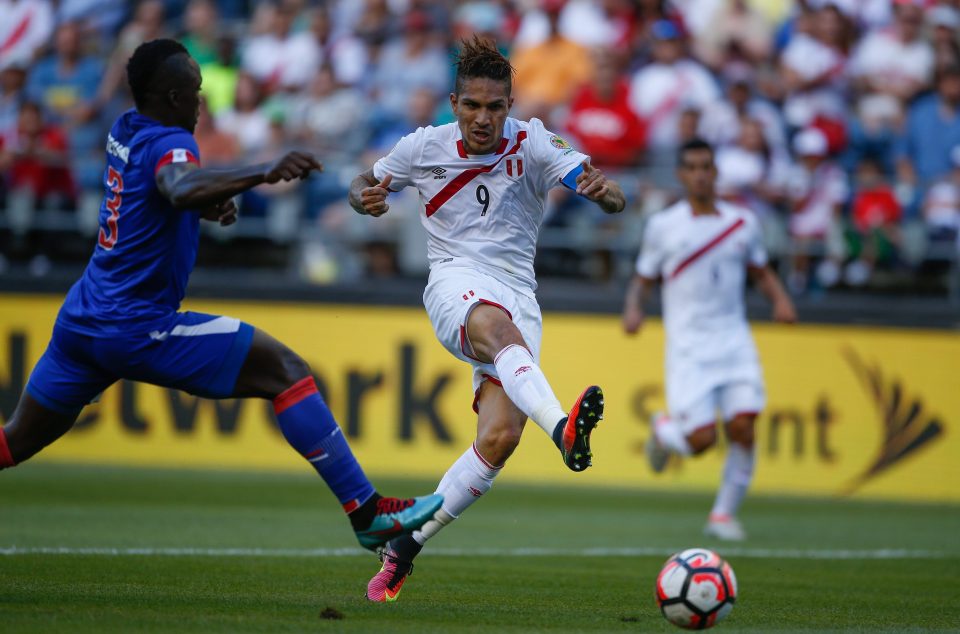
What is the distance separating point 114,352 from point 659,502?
8097mm

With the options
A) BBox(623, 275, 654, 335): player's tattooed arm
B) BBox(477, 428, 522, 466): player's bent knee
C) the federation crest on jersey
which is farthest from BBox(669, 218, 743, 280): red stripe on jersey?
BBox(477, 428, 522, 466): player's bent knee

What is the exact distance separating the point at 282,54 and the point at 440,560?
1037cm

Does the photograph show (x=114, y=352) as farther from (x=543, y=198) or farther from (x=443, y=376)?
(x=443, y=376)

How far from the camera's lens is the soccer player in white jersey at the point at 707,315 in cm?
1176

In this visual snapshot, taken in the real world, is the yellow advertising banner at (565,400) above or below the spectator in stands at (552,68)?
below

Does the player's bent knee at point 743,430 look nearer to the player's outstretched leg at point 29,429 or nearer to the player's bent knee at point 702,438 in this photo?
the player's bent knee at point 702,438

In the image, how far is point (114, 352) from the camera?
6832 millimetres

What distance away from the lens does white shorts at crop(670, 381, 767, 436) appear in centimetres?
1171

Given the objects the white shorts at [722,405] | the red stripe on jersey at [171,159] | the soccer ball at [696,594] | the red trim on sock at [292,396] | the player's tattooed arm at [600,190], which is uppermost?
the red stripe on jersey at [171,159]

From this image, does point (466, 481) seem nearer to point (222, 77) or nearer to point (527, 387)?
point (527, 387)

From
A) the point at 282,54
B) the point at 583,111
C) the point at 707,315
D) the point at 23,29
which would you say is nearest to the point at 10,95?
the point at 23,29

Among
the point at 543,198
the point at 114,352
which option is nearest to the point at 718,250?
the point at 543,198

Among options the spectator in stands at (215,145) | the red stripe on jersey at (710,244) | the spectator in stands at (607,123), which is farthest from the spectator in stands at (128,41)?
the red stripe on jersey at (710,244)

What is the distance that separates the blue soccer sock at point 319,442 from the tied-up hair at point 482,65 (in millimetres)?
1757
